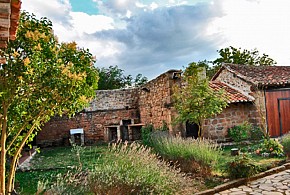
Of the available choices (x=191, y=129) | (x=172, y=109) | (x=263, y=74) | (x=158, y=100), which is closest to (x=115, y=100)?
(x=158, y=100)

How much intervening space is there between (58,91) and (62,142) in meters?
14.2

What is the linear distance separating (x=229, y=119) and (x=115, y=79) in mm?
17434

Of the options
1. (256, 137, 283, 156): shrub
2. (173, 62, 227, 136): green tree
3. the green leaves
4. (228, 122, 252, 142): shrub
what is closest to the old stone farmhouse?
(228, 122, 252, 142): shrub

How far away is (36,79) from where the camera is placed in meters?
4.44

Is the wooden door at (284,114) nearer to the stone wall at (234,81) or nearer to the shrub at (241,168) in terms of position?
the stone wall at (234,81)

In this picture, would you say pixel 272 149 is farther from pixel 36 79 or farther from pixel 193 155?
pixel 36 79

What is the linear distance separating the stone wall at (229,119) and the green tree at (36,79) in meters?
8.68

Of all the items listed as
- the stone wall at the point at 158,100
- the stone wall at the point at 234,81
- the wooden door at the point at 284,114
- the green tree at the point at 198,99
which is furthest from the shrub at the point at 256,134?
the green tree at the point at 198,99

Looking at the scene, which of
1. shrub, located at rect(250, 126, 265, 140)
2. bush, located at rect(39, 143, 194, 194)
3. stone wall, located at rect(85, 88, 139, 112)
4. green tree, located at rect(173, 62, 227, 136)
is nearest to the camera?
bush, located at rect(39, 143, 194, 194)

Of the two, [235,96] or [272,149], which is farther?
[235,96]

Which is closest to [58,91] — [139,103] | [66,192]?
[66,192]

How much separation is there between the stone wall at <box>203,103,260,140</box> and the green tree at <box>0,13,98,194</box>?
8677 mm

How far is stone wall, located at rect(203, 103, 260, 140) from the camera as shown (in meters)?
12.7

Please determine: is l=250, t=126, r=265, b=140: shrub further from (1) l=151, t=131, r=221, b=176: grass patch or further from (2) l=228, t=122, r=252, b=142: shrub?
(1) l=151, t=131, r=221, b=176: grass patch
